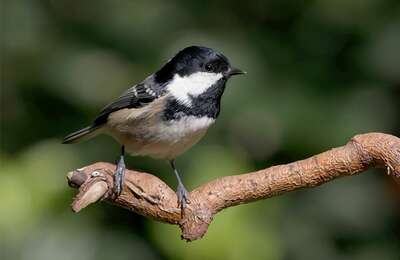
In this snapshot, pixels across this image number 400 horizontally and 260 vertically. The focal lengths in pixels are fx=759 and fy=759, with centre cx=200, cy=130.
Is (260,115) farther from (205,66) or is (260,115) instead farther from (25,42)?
(25,42)

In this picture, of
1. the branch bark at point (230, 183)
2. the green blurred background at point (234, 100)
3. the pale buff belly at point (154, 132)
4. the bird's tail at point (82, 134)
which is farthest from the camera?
the bird's tail at point (82, 134)

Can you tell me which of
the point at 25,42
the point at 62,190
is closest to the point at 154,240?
the point at 62,190

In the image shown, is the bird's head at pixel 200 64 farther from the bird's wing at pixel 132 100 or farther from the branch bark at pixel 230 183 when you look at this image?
the branch bark at pixel 230 183

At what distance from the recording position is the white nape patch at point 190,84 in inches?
102

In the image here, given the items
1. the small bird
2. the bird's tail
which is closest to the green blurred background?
the bird's tail

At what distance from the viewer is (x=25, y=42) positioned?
312 centimetres

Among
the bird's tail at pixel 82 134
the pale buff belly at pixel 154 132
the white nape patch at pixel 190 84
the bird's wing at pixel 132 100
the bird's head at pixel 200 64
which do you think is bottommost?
the bird's tail at pixel 82 134

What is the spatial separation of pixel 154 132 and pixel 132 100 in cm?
22

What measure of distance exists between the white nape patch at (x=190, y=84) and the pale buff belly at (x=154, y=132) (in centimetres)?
9

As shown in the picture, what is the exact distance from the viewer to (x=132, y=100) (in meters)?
2.74

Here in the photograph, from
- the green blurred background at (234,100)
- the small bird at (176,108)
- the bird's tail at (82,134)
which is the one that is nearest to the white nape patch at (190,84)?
the small bird at (176,108)

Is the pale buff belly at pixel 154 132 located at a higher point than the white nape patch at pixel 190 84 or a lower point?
lower

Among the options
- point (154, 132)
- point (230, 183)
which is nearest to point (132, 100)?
point (154, 132)

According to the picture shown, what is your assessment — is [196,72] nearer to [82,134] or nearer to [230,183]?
[82,134]
